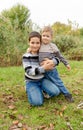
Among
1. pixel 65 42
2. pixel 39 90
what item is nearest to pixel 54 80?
pixel 39 90

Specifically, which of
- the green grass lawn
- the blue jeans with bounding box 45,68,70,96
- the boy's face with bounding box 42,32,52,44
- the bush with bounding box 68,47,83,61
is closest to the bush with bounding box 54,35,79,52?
the bush with bounding box 68,47,83,61

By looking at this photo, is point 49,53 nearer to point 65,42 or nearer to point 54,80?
point 54,80

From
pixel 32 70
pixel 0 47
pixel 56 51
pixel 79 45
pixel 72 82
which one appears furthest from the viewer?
pixel 79 45

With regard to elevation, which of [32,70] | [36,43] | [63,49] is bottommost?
[63,49]

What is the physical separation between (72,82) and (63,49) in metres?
8.04

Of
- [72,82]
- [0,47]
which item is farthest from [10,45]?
[72,82]

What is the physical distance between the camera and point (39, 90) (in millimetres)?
5348

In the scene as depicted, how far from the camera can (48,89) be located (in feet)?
17.5

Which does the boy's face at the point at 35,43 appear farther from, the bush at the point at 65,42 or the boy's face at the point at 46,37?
the bush at the point at 65,42

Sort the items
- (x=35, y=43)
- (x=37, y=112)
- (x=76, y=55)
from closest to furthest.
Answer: (x=37, y=112) → (x=35, y=43) → (x=76, y=55)

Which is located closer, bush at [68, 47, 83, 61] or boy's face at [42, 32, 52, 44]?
boy's face at [42, 32, 52, 44]

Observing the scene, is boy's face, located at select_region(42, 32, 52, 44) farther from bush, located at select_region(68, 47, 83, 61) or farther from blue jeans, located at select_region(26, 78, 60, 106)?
bush, located at select_region(68, 47, 83, 61)

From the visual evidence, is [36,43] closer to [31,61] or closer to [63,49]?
[31,61]

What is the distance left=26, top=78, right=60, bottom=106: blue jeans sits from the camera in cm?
517
